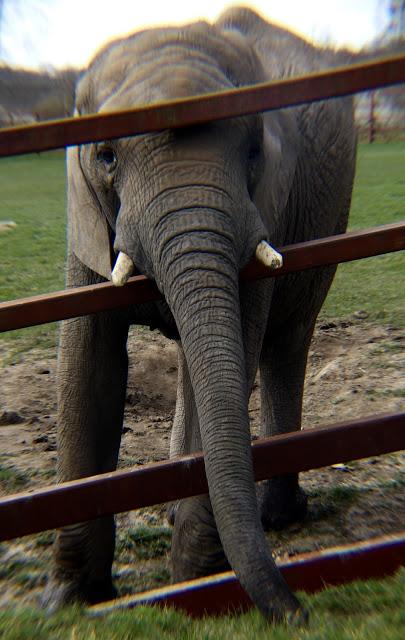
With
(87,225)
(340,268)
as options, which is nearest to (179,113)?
(87,225)

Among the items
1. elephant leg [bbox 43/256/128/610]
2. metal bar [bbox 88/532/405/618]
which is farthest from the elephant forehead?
metal bar [bbox 88/532/405/618]

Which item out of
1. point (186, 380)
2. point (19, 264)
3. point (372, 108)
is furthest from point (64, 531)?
point (372, 108)

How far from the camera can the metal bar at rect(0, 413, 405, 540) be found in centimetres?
282

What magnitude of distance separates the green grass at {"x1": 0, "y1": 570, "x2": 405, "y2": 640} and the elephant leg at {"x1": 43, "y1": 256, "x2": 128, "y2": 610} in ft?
3.19

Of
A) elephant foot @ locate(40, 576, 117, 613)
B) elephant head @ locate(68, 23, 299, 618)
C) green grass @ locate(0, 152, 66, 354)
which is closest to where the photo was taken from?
elephant head @ locate(68, 23, 299, 618)

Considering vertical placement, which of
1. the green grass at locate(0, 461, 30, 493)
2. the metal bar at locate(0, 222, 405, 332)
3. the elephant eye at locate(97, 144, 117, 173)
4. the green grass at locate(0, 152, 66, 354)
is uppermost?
the green grass at locate(0, 152, 66, 354)

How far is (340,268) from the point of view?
9.55 m

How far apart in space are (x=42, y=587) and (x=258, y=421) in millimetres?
2329

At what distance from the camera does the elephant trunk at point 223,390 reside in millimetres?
2418

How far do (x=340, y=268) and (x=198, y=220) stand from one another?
682 centimetres

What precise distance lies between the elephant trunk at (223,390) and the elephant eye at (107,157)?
0.49 metres

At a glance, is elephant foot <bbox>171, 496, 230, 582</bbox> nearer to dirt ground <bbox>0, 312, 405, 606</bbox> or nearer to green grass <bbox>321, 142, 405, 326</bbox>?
Answer: dirt ground <bbox>0, 312, 405, 606</bbox>

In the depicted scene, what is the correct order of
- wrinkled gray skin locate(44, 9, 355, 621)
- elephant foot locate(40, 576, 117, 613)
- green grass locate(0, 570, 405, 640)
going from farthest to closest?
elephant foot locate(40, 576, 117, 613), wrinkled gray skin locate(44, 9, 355, 621), green grass locate(0, 570, 405, 640)

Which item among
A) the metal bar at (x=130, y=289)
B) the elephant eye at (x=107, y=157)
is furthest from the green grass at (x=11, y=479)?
the elephant eye at (x=107, y=157)
